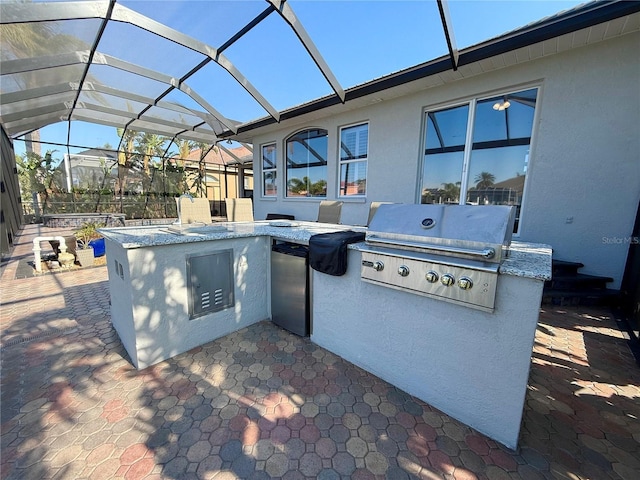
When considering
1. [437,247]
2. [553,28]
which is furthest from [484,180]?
[437,247]

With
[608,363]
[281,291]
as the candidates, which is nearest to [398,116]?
[281,291]

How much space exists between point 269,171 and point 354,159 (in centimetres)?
318

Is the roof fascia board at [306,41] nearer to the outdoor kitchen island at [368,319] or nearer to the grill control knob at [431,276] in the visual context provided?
the outdoor kitchen island at [368,319]

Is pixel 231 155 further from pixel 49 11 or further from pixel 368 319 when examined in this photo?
pixel 368 319

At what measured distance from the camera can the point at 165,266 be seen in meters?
2.11

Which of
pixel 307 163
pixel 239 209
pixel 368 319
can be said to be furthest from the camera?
pixel 307 163

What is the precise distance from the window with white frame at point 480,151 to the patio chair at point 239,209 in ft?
10.9

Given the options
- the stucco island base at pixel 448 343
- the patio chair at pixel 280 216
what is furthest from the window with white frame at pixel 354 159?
the stucco island base at pixel 448 343

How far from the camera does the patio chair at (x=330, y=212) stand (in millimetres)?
4414

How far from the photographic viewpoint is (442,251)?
1.60 metres

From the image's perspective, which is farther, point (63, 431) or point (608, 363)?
point (608, 363)

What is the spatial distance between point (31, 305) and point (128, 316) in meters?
2.41

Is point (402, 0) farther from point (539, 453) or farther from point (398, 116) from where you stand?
point (539, 453)

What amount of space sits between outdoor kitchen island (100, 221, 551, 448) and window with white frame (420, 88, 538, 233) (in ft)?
8.07
